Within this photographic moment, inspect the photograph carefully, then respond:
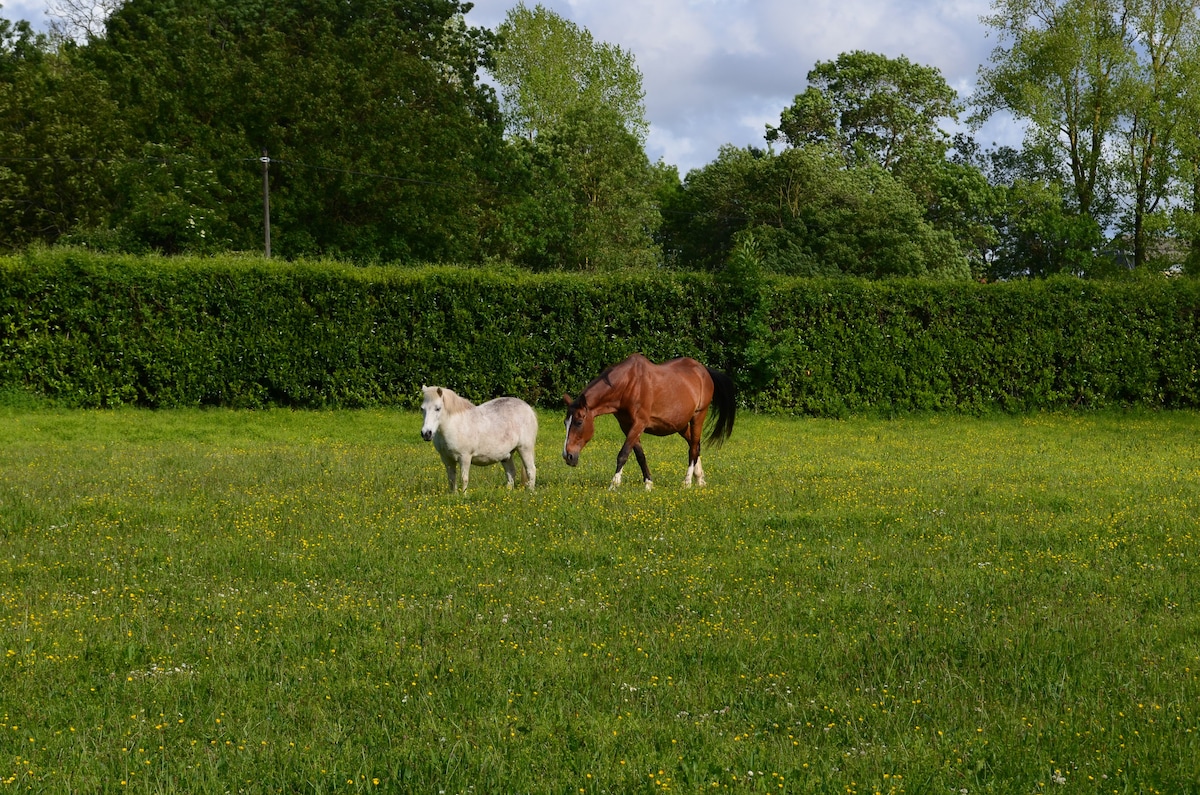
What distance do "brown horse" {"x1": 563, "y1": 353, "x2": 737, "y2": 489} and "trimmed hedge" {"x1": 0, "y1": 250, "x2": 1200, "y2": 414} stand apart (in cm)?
1146

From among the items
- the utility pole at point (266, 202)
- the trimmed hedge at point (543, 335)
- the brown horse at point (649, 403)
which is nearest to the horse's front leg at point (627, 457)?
the brown horse at point (649, 403)

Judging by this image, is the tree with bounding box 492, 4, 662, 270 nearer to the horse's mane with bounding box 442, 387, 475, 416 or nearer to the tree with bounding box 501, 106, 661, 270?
the tree with bounding box 501, 106, 661, 270

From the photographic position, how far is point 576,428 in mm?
14414

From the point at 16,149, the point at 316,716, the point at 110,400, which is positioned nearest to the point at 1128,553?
the point at 316,716

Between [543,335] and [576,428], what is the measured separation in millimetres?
14217

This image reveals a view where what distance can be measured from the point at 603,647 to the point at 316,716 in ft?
7.04

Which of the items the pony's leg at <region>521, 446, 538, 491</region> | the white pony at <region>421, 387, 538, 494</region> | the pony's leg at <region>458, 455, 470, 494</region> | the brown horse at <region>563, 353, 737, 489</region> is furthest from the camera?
the pony's leg at <region>521, 446, 538, 491</region>

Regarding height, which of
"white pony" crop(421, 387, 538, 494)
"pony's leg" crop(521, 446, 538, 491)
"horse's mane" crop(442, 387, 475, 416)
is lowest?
"pony's leg" crop(521, 446, 538, 491)

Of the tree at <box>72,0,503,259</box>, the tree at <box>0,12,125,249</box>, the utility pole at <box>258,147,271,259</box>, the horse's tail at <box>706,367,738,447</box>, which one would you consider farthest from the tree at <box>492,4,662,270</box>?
the horse's tail at <box>706,367,738,447</box>

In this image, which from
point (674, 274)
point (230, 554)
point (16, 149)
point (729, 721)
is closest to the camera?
point (729, 721)

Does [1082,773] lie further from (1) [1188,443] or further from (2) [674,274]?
(2) [674,274]

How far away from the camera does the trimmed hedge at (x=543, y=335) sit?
83.9 feet

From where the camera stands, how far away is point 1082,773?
18.2 ft

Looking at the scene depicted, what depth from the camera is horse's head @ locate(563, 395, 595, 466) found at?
1420 centimetres
